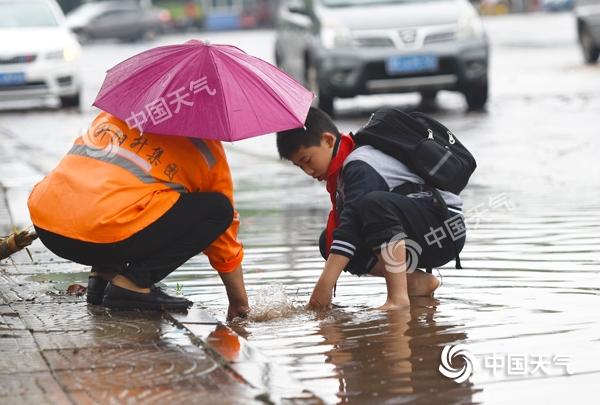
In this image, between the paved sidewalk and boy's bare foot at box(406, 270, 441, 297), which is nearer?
the paved sidewalk

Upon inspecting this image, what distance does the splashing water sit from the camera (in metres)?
5.83

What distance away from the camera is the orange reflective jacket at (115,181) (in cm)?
550

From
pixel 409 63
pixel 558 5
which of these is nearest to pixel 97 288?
pixel 409 63

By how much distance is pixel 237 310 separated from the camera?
590 cm

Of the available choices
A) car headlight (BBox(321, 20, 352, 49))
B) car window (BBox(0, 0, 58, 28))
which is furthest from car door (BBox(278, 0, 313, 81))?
car window (BBox(0, 0, 58, 28))

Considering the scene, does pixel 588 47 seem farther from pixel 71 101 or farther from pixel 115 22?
pixel 115 22

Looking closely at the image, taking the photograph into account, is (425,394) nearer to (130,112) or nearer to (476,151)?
(130,112)

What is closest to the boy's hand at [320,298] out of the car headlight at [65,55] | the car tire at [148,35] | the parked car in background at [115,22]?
the car headlight at [65,55]

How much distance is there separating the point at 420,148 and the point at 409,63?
10.1 metres

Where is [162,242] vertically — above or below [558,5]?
above

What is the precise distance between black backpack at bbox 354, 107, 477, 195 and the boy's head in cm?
A: 19

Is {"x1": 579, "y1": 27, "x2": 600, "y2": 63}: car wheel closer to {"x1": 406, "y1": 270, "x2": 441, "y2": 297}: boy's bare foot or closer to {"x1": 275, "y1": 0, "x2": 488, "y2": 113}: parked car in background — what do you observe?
{"x1": 275, "y1": 0, "x2": 488, "y2": 113}: parked car in background

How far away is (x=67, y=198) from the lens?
18.2 feet

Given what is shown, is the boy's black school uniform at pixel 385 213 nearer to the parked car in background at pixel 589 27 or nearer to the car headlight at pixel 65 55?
the car headlight at pixel 65 55
